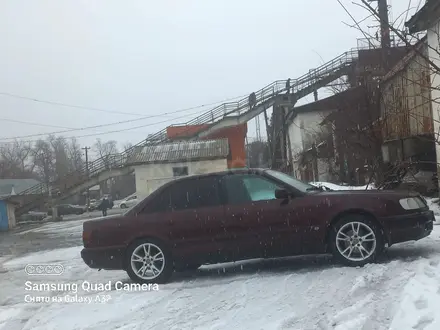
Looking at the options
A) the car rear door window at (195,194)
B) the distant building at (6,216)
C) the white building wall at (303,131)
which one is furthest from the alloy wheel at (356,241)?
the distant building at (6,216)

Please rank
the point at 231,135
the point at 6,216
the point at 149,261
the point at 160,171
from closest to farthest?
the point at 149,261 < the point at 160,171 < the point at 6,216 < the point at 231,135

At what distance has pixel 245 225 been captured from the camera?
6527mm

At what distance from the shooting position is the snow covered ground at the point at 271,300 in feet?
14.5

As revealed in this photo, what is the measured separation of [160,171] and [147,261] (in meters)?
25.4

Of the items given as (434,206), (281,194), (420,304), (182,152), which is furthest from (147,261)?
(182,152)

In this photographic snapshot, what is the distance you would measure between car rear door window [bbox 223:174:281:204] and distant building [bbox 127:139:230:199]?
24091 millimetres

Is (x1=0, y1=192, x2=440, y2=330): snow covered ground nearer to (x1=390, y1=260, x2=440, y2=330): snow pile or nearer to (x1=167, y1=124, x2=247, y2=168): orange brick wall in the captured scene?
(x1=390, y1=260, x2=440, y2=330): snow pile

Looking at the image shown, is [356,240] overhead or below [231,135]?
below

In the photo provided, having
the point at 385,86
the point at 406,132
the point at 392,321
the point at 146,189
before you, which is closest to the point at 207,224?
the point at 392,321

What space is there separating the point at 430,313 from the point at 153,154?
1154 inches

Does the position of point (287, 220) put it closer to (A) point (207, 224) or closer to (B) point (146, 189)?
(A) point (207, 224)

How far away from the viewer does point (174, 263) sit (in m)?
6.69

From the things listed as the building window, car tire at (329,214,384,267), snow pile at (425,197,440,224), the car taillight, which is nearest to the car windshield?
car tire at (329,214,384,267)

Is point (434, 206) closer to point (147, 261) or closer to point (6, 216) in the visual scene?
point (147, 261)
